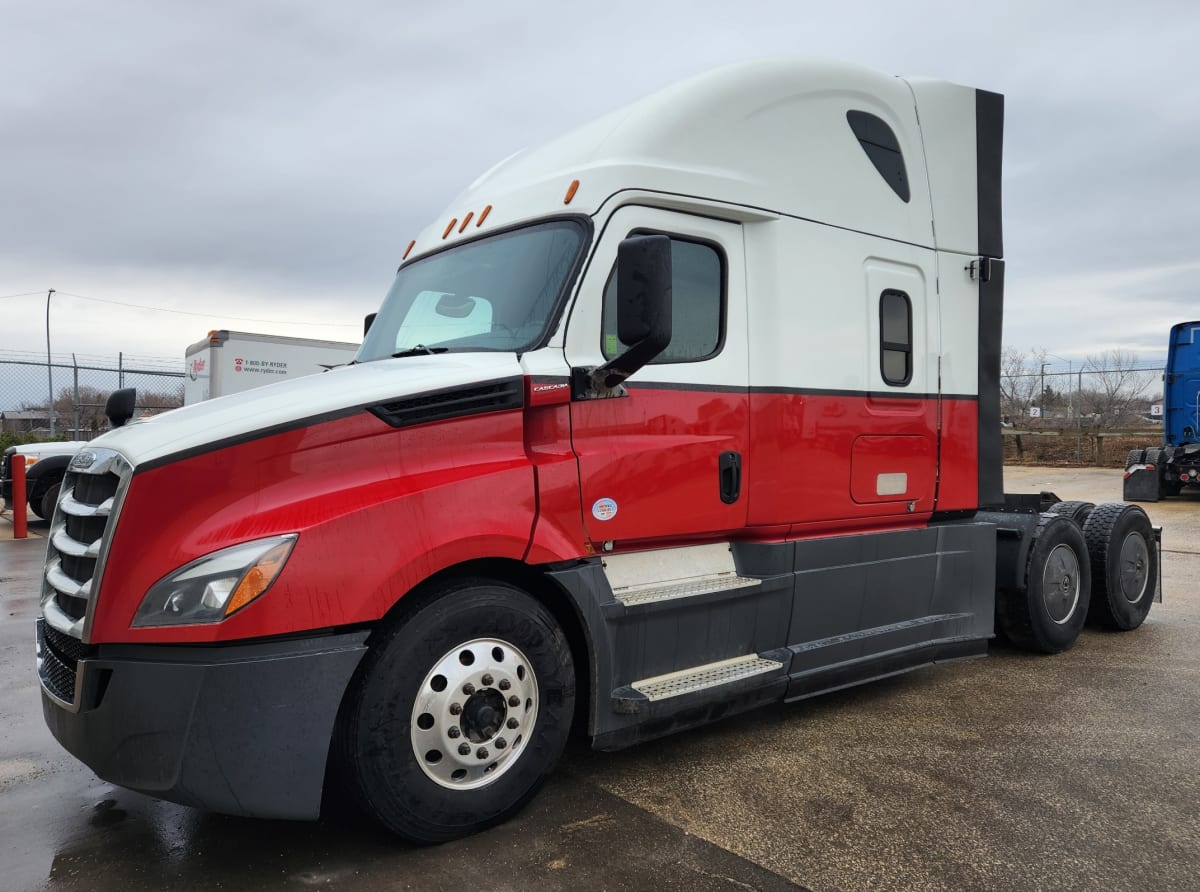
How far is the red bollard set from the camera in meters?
12.2

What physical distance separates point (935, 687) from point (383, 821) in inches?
141

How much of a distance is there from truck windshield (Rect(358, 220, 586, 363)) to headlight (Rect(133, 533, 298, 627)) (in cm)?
135

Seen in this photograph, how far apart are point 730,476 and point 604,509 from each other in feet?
2.45

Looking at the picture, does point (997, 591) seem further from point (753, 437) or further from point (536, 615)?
point (536, 615)

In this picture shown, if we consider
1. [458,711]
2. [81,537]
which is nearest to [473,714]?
[458,711]

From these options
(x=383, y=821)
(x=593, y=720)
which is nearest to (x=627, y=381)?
(x=593, y=720)

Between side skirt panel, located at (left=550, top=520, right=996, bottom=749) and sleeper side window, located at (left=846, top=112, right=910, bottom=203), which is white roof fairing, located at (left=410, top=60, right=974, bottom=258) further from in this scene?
side skirt panel, located at (left=550, top=520, right=996, bottom=749)

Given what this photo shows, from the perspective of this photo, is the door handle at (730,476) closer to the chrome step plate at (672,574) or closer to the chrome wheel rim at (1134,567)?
the chrome step plate at (672,574)

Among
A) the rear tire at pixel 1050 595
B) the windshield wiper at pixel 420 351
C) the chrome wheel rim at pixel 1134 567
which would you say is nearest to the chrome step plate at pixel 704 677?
the windshield wiper at pixel 420 351

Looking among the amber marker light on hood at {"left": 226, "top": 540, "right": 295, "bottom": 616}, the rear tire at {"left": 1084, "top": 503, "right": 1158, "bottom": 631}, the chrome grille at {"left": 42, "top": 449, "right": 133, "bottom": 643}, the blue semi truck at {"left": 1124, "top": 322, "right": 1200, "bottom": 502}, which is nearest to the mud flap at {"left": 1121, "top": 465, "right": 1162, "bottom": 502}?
the blue semi truck at {"left": 1124, "top": 322, "right": 1200, "bottom": 502}

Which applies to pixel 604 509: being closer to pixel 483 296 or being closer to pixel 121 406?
pixel 483 296

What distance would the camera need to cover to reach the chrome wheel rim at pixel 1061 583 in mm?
5875

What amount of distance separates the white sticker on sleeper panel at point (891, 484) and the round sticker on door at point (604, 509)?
5.91ft

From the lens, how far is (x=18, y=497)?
1224cm
